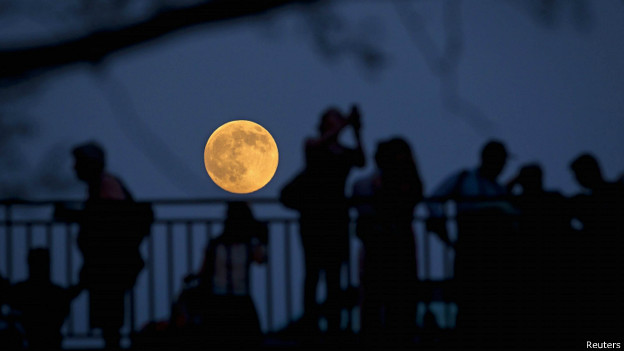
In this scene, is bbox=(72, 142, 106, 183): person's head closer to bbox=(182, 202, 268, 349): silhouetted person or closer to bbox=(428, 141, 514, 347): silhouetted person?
bbox=(182, 202, 268, 349): silhouetted person

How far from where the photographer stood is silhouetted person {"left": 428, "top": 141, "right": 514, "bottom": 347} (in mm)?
5469

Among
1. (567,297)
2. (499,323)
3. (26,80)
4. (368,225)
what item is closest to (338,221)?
(368,225)

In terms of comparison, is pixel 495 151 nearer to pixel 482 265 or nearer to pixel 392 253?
pixel 482 265

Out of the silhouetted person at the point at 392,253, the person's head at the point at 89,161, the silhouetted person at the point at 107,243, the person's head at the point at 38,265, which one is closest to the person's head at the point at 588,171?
the silhouetted person at the point at 392,253

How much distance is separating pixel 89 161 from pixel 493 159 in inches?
135

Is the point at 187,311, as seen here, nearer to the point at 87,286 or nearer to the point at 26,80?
the point at 87,286

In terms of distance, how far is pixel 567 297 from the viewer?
18.2ft

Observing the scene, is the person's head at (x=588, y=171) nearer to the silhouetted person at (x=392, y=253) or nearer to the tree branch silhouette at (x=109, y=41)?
the silhouetted person at (x=392, y=253)

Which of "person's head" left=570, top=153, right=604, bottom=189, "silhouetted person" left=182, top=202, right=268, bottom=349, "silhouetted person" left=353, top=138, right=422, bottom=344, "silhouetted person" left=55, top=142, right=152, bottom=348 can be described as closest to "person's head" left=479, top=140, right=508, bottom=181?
"person's head" left=570, top=153, right=604, bottom=189

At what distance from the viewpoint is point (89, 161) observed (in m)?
5.37

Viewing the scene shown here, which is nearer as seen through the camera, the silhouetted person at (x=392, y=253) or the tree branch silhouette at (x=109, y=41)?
the tree branch silhouette at (x=109, y=41)

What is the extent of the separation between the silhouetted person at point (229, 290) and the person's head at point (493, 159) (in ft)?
6.86

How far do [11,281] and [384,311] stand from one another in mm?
3365

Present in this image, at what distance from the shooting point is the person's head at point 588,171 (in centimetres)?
568
